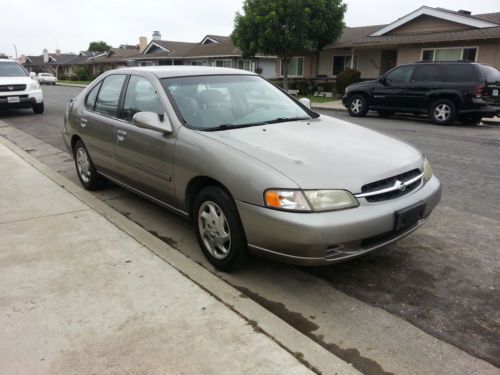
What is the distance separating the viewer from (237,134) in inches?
140

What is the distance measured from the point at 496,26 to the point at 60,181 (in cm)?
2196

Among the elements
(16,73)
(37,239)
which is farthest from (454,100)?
(16,73)

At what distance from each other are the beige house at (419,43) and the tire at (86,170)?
790 inches

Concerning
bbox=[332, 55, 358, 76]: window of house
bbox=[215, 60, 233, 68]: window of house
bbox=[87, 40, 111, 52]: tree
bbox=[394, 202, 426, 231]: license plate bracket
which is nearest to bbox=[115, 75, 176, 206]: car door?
bbox=[394, 202, 426, 231]: license plate bracket

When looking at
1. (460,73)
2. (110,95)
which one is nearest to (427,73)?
(460,73)

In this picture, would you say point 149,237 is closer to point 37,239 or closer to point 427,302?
point 37,239

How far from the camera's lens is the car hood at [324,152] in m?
2.98

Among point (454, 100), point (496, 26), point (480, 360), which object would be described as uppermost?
point (496, 26)

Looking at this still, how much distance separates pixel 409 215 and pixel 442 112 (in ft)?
34.8

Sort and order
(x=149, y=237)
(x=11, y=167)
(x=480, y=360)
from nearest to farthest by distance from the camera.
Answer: (x=480, y=360)
(x=149, y=237)
(x=11, y=167)

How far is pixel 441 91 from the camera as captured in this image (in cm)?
1241

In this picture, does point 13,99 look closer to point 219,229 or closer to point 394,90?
point 394,90

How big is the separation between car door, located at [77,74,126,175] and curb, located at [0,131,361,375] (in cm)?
66

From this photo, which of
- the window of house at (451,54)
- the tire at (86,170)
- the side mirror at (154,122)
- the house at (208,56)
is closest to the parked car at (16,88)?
the tire at (86,170)
